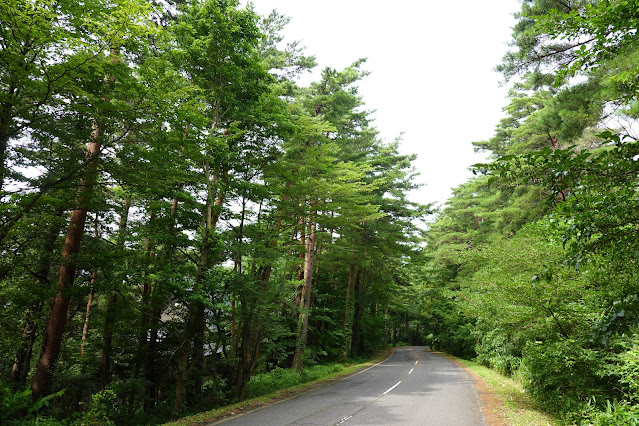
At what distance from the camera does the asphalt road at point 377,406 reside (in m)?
7.95

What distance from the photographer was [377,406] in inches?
373

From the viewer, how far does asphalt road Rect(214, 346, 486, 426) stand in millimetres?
7949

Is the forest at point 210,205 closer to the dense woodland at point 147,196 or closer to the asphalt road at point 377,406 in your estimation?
the dense woodland at point 147,196

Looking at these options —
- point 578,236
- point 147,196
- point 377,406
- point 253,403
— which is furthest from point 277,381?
point 578,236

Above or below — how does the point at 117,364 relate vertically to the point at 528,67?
below

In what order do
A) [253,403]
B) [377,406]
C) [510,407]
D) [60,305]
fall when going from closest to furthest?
[377,406], [510,407], [253,403], [60,305]

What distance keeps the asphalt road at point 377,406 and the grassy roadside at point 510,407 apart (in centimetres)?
34

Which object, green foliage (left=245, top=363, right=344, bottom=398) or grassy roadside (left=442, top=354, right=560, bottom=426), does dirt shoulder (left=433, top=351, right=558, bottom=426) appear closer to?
grassy roadside (left=442, top=354, right=560, bottom=426)

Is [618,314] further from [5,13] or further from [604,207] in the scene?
[5,13]

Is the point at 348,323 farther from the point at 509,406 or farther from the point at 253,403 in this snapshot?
the point at 253,403

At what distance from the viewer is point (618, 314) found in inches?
116

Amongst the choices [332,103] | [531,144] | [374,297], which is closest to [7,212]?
[332,103]

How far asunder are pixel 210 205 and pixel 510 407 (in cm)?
1031

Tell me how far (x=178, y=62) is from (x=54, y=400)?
1184cm
